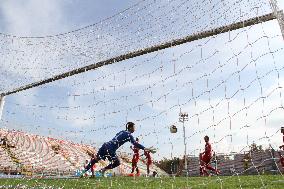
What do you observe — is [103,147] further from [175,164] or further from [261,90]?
[175,164]

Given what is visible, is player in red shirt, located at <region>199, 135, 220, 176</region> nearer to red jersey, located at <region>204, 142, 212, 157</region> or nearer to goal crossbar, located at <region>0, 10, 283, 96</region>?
red jersey, located at <region>204, 142, 212, 157</region>

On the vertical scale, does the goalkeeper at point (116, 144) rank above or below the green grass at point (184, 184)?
above

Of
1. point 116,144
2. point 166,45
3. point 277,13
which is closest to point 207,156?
point 116,144

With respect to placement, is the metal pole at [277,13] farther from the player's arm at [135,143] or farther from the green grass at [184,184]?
the player's arm at [135,143]

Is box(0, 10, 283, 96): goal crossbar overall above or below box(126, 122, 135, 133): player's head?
above

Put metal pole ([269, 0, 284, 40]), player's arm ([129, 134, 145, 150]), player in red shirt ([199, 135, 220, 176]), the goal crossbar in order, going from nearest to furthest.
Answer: metal pole ([269, 0, 284, 40])
the goal crossbar
player's arm ([129, 134, 145, 150])
player in red shirt ([199, 135, 220, 176])

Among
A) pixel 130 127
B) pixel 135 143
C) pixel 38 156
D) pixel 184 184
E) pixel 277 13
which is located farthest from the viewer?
pixel 38 156

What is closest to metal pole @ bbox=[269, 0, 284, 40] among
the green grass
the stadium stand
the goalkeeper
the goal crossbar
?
the goal crossbar

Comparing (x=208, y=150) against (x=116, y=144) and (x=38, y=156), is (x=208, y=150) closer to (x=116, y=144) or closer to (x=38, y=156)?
(x=116, y=144)

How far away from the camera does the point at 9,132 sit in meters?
35.8

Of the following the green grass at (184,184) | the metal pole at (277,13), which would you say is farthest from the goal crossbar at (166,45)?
the green grass at (184,184)

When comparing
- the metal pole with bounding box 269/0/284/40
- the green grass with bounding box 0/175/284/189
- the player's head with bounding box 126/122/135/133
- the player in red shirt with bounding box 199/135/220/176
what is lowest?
the green grass with bounding box 0/175/284/189

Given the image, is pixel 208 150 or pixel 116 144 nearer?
pixel 116 144

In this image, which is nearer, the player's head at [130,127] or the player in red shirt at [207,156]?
the player's head at [130,127]
